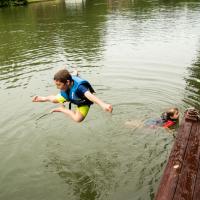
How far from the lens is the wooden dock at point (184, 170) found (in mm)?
6441

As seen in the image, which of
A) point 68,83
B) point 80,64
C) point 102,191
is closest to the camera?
point 102,191

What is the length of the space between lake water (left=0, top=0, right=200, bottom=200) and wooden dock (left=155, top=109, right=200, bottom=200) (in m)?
1.08

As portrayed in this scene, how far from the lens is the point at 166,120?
1159 centimetres

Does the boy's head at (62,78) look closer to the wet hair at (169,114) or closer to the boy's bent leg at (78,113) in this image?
the boy's bent leg at (78,113)

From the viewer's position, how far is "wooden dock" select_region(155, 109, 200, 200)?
21.1ft

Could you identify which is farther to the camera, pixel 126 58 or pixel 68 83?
pixel 126 58

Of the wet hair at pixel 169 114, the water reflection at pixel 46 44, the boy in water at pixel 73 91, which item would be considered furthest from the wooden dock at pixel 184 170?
the water reflection at pixel 46 44

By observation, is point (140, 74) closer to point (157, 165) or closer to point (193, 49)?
point (193, 49)

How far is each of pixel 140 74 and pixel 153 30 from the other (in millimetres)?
13571

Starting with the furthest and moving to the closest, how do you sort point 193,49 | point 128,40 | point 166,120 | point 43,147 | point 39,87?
point 128,40, point 193,49, point 39,87, point 166,120, point 43,147

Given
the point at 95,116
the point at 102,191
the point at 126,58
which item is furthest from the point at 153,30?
the point at 102,191

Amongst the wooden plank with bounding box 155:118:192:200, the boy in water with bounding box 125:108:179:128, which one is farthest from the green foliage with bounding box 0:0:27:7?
the wooden plank with bounding box 155:118:192:200

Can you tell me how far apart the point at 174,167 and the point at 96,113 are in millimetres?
6071

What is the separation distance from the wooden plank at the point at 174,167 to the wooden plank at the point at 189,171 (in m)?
0.08
